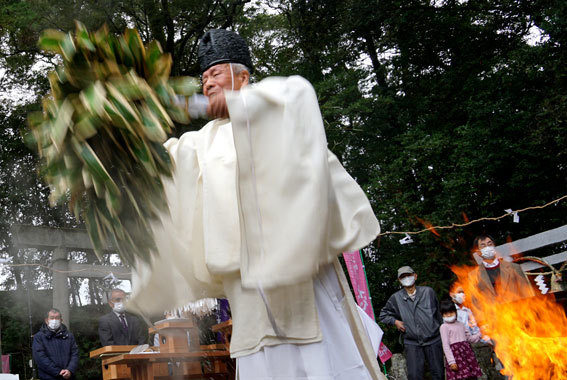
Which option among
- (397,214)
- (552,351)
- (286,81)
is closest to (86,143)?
(286,81)

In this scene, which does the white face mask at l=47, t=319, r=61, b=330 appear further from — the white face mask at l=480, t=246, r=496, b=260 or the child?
the white face mask at l=480, t=246, r=496, b=260

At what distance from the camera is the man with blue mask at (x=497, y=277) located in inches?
320

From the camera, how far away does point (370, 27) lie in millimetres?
16984

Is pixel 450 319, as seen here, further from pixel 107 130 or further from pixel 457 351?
pixel 107 130

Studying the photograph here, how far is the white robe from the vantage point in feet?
7.06

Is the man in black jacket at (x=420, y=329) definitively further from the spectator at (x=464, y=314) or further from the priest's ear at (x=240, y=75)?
the priest's ear at (x=240, y=75)

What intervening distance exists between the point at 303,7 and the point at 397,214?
249 inches

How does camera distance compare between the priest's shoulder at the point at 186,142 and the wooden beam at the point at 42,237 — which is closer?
the priest's shoulder at the point at 186,142

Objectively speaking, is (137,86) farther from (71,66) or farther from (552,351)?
(552,351)

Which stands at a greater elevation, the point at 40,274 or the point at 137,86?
the point at 40,274

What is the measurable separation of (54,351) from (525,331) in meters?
6.31

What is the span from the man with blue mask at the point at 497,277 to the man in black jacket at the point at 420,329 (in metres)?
0.66

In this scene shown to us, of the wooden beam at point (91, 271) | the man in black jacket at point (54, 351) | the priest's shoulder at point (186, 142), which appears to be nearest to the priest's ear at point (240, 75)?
the priest's shoulder at point (186, 142)

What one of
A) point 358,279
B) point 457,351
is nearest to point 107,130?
point 457,351
